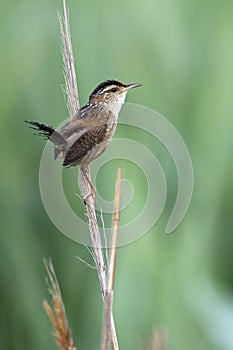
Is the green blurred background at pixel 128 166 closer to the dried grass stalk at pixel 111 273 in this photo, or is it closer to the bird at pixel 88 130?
the bird at pixel 88 130

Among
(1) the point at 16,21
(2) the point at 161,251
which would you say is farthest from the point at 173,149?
(1) the point at 16,21

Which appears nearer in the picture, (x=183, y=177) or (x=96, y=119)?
(x=96, y=119)

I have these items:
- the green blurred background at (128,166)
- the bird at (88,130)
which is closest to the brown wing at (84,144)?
the bird at (88,130)

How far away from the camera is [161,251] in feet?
5.93

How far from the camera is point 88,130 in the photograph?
129 centimetres

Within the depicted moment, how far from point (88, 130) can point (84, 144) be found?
44 mm

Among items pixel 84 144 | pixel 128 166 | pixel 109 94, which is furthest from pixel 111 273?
pixel 128 166

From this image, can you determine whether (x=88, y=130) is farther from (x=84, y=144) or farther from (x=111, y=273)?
(x=111, y=273)

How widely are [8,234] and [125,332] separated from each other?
1.32 feet

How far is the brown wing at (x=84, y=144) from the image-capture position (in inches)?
47.8

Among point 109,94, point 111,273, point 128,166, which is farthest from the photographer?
point 128,166

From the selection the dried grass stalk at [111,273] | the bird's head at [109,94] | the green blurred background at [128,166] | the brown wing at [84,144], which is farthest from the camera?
the green blurred background at [128,166]

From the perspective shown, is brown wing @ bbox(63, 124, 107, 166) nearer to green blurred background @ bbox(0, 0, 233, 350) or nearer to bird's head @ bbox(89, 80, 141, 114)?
bird's head @ bbox(89, 80, 141, 114)

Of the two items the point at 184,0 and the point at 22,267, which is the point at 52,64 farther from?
the point at 22,267
